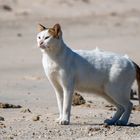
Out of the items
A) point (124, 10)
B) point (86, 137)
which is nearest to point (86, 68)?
point (86, 137)

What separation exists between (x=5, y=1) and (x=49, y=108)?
27.1 metres

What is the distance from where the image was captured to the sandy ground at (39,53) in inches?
383

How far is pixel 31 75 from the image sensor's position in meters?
15.9

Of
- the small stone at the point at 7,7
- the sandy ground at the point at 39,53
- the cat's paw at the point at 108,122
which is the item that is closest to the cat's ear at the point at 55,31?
the sandy ground at the point at 39,53

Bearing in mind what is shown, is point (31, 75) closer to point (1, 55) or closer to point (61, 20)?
point (1, 55)

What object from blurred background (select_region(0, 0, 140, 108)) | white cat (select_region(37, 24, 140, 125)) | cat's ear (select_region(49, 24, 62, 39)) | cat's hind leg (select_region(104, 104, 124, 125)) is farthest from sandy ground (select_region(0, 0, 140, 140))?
cat's ear (select_region(49, 24, 62, 39))

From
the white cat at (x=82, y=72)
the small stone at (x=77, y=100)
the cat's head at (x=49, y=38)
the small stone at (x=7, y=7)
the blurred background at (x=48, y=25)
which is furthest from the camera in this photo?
the small stone at (x=7, y=7)

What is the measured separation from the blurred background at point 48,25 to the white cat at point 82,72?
2.06 m

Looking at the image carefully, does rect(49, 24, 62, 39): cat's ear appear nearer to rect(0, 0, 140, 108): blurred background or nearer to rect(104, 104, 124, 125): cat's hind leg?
rect(104, 104, 124, 125): cat's hind leg

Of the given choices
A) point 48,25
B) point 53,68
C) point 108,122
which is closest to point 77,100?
point 108,122

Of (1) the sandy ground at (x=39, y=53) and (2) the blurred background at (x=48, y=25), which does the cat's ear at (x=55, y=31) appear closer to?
(1) the sandy ground at (x=39, y=53)

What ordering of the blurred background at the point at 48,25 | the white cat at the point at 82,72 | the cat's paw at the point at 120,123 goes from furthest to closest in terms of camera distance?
the blurred background at the point at 48,25, the cat's paw at the point at 120,123, the white cat at the point at 82,72

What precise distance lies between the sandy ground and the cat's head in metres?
0.93

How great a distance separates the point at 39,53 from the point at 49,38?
32.3ft
